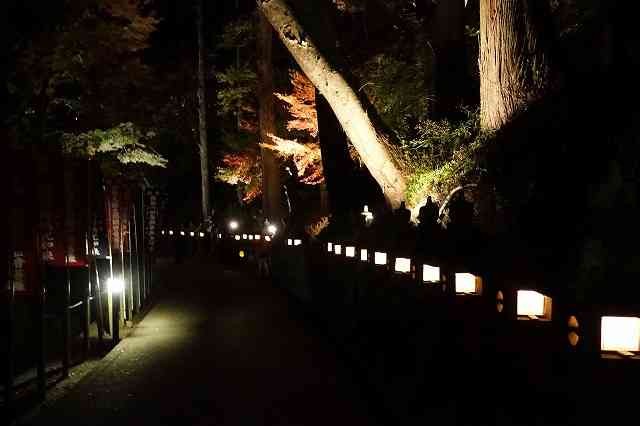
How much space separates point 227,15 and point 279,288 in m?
21.8

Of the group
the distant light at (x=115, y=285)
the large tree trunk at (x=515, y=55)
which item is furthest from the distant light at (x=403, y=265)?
the distant light at (x=115, y=285)

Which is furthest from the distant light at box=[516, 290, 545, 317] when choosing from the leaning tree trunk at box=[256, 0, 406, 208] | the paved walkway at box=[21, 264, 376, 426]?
the leaning tree trunk at box=[256, 0, 406, 208]

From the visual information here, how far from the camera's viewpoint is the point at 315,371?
882cm

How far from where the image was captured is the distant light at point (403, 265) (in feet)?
24.7

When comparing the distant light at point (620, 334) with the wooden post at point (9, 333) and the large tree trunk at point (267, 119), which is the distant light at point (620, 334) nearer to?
the wooden post at point (9, 333)

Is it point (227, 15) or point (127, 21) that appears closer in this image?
point (127, 21)

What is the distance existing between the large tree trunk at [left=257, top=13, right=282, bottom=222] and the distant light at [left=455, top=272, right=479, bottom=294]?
71.7ft

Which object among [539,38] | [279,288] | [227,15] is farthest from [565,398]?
[227,15]

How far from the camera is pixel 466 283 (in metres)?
5.46

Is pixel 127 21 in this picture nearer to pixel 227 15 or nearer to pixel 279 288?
pixel 279 288

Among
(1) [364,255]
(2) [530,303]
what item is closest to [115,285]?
(1) [364,255]

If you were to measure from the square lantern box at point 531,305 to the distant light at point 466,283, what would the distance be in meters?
1.09

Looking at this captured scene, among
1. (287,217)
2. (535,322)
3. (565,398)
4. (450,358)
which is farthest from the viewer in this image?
(287,217)

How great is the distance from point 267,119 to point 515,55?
18884mm
